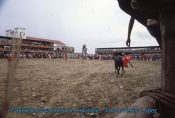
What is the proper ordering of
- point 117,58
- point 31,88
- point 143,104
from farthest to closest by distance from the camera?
point 117,58 < point 31,88 < point 143,104

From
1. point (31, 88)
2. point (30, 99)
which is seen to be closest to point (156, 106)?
point (30, 99)

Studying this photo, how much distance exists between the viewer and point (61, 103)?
7.03 metres

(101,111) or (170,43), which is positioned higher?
(170,43)

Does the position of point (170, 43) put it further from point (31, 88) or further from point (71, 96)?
point (31, 88)

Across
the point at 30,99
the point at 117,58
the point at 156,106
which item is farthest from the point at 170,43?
the point at 117,58

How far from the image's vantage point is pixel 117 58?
44.9 ft

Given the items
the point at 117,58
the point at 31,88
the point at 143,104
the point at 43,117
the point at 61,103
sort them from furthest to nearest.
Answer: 1. the point at 117,58
2. the point at 31,88
3. the point at 61,103
4. the point at 43,117
5. the point at 143,104

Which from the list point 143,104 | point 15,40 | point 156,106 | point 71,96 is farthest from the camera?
point 71,96

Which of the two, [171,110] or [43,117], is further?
[43,117]

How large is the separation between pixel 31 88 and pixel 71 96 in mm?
1975

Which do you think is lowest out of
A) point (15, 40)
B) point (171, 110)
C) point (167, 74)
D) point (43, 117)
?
point (43, 117)

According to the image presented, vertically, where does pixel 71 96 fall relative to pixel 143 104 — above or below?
below

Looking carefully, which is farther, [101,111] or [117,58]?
[117,58]

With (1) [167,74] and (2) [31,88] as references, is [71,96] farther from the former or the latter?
(1) [167,74]
